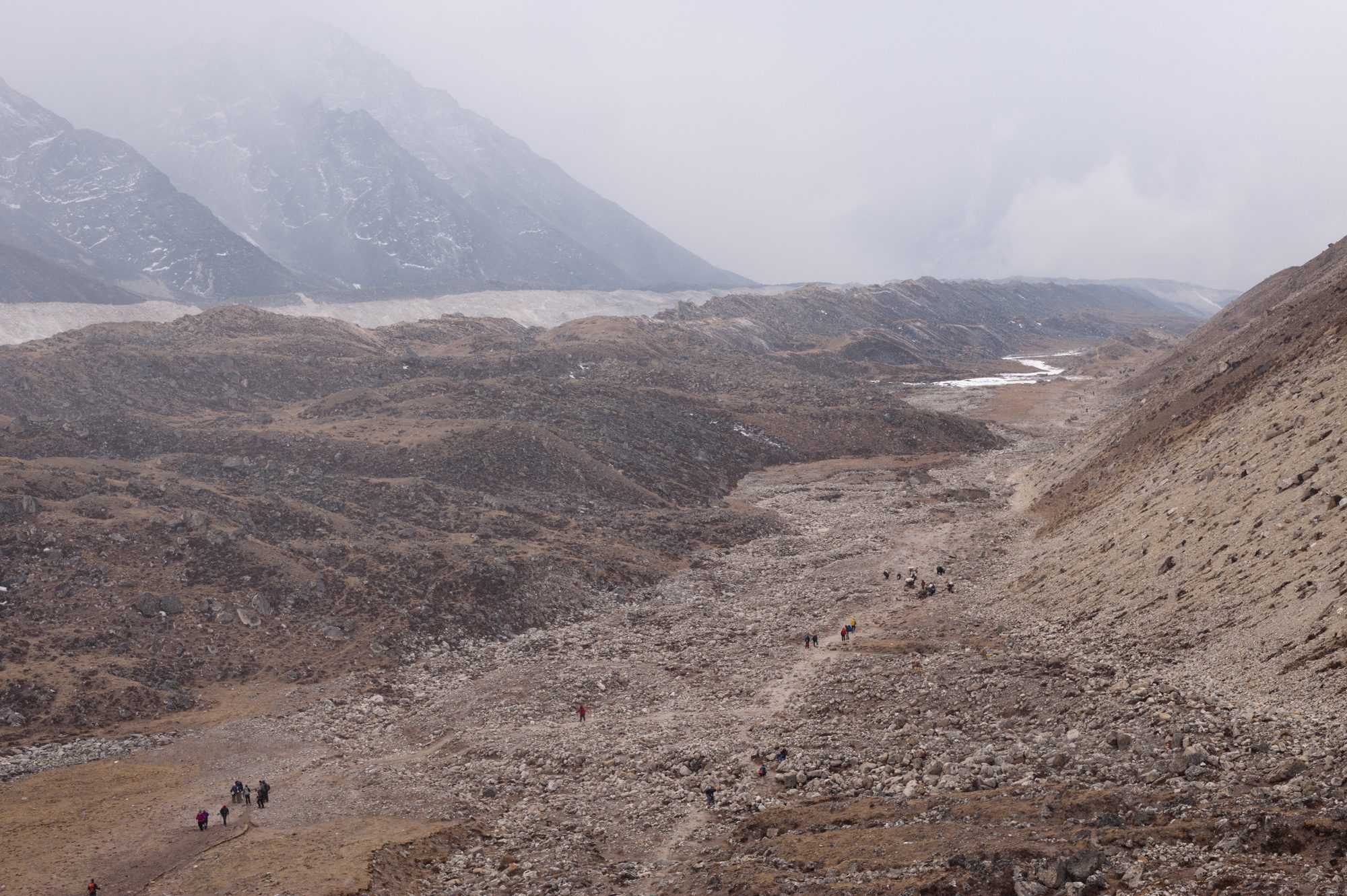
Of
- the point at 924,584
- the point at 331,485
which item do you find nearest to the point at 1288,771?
the point at 924,584

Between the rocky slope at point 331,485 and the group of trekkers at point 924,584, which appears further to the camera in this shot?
the group of trekkers at point 924,584

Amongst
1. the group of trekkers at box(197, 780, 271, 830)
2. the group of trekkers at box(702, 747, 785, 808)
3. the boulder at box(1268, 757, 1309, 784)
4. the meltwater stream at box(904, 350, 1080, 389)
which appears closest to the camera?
the boulder at box(1268, 757, 1309, 784)

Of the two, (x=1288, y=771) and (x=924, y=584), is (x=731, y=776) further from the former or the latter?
(x=924, y=584)

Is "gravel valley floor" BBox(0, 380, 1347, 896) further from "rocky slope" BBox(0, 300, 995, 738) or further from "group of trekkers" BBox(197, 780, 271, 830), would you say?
"rocky slope" BBox(0, 300, 995, 738)

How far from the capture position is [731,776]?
29500mm

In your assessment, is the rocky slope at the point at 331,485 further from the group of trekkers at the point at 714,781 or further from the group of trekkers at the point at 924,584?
the group of trekkers at the point at 714,781

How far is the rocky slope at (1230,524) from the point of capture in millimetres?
27422

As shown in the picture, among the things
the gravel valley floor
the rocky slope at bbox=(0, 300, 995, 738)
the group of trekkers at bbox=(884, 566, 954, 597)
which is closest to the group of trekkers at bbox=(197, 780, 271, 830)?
the gravel valley floor

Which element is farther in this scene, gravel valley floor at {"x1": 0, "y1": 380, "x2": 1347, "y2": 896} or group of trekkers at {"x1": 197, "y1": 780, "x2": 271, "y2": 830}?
group of trekkers at {"x1": 197, "y1": 780, "x2": 271, "y2": 830}

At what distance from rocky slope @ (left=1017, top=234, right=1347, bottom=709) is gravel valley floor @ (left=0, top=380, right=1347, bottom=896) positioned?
2.07 m

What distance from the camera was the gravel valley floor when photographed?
65.2 feet

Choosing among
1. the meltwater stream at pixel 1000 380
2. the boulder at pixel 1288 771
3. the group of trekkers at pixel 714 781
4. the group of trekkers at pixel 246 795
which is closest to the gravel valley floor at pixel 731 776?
the boulder at pixel 1288 771

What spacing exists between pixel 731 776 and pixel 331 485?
154ft

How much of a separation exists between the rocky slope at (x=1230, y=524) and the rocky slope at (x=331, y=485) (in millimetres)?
25726
